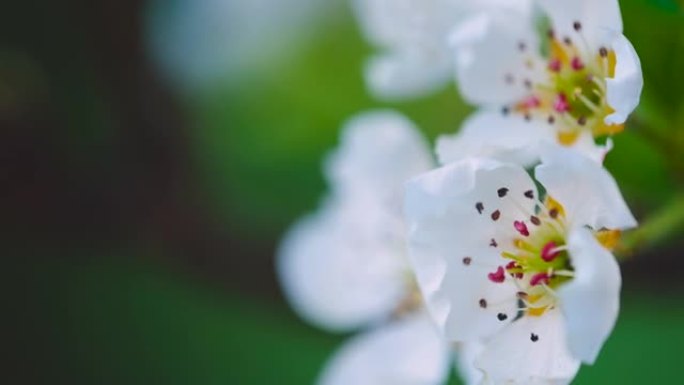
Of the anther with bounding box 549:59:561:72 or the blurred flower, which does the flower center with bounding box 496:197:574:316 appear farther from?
the blurred flower

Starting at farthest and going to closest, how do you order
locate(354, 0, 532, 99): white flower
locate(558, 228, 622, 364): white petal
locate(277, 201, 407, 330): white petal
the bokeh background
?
the bokeh background → locate(277, 201, 407, 330): white petal → locate(354, 0, 532, 99): white flower → locate(558, 228, 622, 364): white petal

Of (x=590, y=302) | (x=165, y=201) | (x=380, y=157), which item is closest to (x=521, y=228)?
(x=590, y=302)

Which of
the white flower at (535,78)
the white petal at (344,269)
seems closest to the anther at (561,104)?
the white flower at (535,78)

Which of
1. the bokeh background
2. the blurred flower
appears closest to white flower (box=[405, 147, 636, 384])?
the bokeh background

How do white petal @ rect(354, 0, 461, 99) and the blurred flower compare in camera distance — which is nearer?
white petal @ rect(354, 0, 461, 99)

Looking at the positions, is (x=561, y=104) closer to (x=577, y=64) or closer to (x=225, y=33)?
(x=577, y=64)

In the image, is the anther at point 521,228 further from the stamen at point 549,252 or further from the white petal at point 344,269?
the white petal at point 344,269
